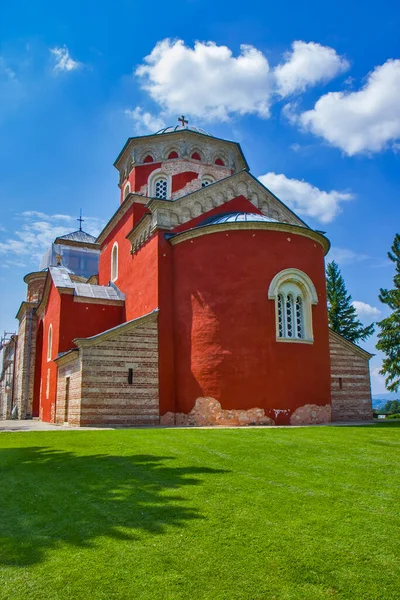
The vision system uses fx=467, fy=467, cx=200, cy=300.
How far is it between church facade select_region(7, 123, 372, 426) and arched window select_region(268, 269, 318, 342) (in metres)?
0.04

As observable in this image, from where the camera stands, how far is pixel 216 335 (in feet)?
50.9

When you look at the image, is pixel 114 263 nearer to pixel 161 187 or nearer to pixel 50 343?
pixel 161 187

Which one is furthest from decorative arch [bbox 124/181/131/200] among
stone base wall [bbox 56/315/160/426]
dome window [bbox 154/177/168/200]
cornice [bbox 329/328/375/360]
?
cornice [bbox 329/328/375/360]

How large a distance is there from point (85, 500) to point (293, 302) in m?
12.0

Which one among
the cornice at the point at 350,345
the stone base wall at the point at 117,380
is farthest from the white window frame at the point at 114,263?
the cornice at the point at 350,345

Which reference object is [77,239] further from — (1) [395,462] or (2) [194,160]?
(1) [395,462]

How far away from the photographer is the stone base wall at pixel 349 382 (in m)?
19.0

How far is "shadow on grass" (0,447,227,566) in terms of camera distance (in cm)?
454

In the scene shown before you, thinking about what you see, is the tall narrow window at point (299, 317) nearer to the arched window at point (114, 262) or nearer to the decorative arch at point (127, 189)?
the arched window at point (114, 262)

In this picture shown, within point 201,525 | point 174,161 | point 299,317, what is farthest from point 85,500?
point 174,161

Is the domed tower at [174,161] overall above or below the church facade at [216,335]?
above

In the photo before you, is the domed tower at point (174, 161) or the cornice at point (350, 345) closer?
the cornice at point (350, 345)

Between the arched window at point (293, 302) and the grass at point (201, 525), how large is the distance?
752 centimetres

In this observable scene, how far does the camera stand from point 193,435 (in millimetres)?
11023
